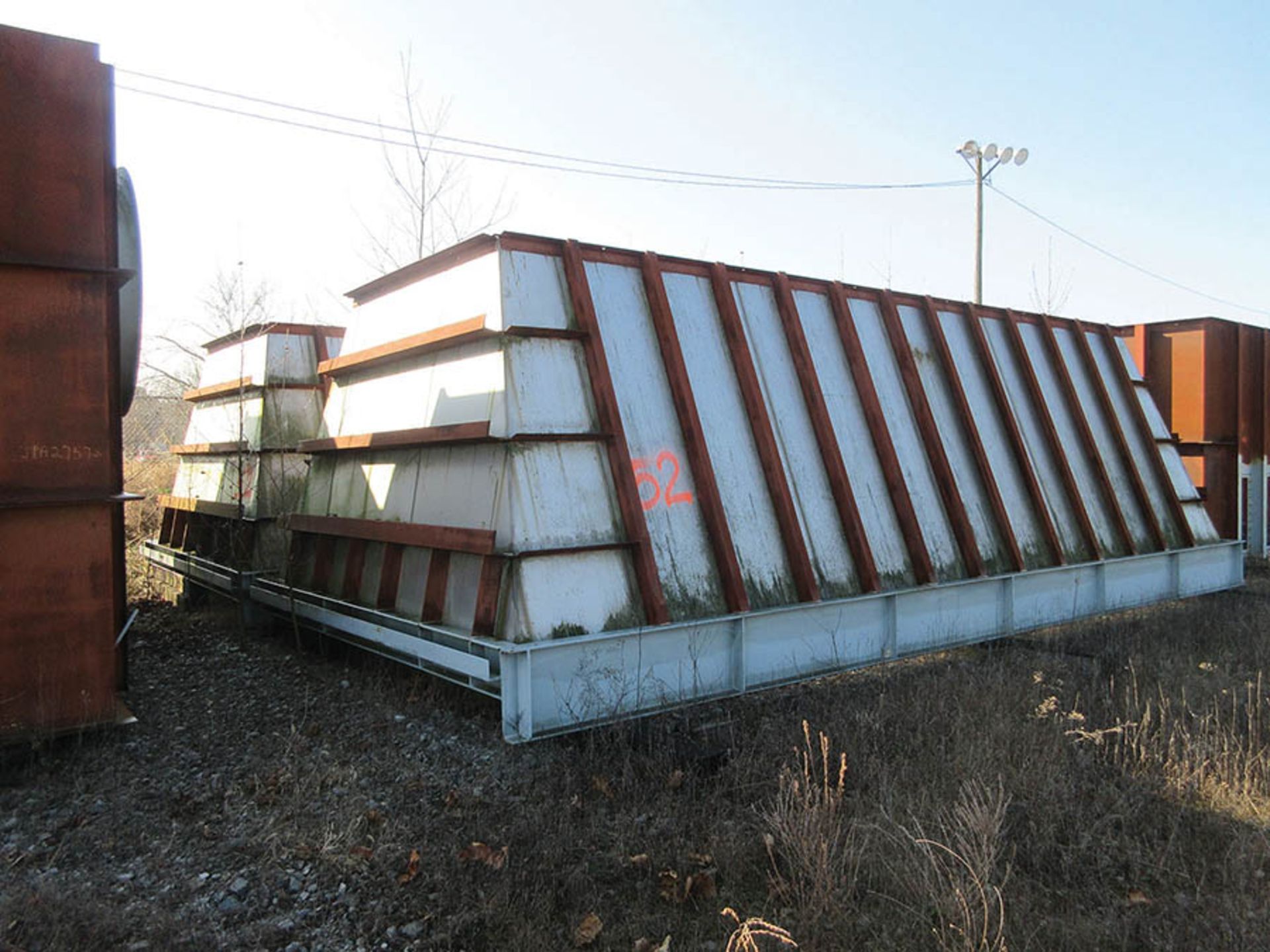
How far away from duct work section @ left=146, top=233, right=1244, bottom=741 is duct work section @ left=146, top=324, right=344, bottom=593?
105 centimetres

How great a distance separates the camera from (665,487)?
233 inches

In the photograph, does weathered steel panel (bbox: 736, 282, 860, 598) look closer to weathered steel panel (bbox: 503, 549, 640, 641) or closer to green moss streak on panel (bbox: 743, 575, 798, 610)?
green moss streak on panel (bbox: 743, 575, 798, 610)

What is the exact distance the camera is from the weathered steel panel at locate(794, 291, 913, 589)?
276 inches

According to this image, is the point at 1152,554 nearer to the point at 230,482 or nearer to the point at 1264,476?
the point at 1264,476

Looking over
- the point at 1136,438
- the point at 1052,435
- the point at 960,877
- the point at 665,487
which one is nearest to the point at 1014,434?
the point at 1052,435

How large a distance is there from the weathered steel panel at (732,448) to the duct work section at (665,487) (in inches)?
0.8

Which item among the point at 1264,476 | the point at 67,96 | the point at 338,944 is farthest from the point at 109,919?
the point at 1264,476

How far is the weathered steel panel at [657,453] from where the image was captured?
5785mm

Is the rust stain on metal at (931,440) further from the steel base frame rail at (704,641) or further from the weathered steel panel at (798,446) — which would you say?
the weathered steel panel at (798,446)

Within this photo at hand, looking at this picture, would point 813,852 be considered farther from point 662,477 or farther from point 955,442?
point 955,442

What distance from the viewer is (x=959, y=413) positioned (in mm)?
8141

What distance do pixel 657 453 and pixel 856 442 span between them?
2.11 metres

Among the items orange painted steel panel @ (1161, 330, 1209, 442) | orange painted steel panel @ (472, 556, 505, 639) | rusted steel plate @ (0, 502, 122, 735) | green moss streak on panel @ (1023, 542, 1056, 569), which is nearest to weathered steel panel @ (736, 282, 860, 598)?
green moss streak on panel @ (1023, 542, 1056, 569)

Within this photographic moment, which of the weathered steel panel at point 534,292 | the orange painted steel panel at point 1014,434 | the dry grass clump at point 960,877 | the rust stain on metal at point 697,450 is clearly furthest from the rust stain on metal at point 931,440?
the dry grass clump at point 960,877
